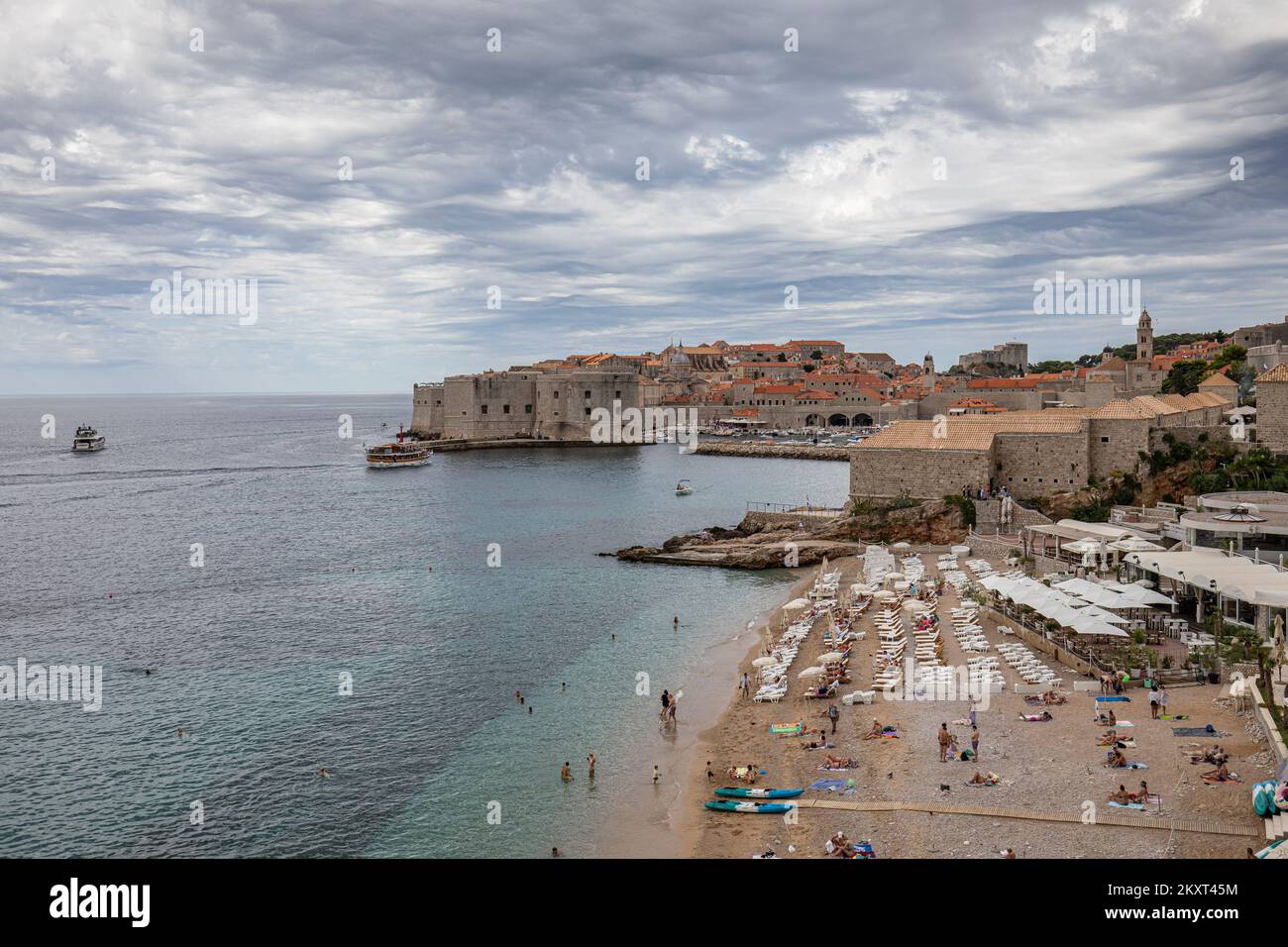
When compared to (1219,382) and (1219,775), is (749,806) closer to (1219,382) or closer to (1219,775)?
(1219,775)

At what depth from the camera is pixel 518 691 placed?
825 inches

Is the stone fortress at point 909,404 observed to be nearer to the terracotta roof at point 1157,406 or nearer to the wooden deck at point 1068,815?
Result: the terracotta roof at point 1157,406

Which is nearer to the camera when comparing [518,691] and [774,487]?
[518,691]

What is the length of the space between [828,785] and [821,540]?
75.1ft

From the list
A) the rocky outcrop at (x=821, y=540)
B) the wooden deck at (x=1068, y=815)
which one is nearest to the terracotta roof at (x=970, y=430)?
the rocky outcrop at (x=821, y=540)

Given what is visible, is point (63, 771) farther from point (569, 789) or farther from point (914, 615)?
point (914, 615)

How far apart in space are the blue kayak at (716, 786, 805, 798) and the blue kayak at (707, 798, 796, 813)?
17cm

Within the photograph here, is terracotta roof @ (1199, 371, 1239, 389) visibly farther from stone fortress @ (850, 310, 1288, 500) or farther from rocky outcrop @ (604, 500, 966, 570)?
rocky outcrop @ (604, 500, 966, 570)

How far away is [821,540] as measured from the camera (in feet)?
123

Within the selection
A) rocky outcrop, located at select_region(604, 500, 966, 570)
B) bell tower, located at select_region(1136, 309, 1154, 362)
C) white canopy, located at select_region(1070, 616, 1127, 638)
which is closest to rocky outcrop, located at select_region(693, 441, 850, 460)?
bell tower, located at select_region(1136, 309, 1154, 362)

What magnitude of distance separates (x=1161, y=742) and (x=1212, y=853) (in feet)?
12.1

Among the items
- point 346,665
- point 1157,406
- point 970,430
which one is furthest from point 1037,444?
point 346,665
